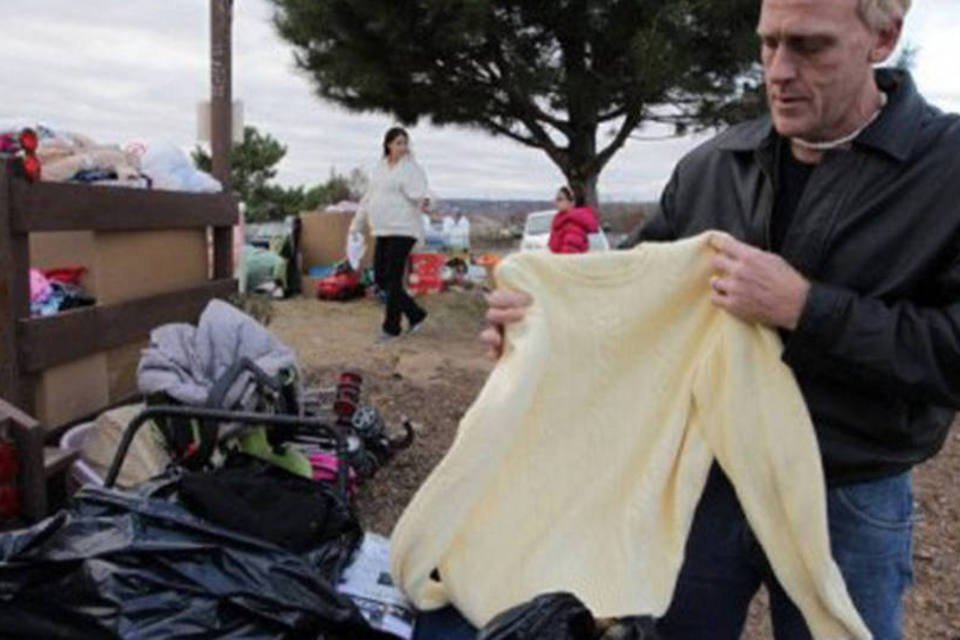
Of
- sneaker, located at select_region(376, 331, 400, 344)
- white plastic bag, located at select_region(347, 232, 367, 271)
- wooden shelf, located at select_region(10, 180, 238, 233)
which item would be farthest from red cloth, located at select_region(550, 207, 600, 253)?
wooden shelf, located at select_region(10, 180, 238, 233)

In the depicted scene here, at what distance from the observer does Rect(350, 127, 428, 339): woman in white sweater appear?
8.76 meters

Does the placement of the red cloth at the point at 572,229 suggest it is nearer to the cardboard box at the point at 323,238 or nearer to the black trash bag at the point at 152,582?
the cardboard box at the point at 323,238

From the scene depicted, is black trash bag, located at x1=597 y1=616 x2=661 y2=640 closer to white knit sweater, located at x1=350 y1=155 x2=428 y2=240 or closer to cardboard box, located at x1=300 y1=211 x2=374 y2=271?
white knit sweater, located at x1=350 y1=155 x2=428 y2=240

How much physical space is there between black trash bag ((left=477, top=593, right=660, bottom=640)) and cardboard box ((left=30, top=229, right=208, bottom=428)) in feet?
7.72

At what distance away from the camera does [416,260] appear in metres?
14.5

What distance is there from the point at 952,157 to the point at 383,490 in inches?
136

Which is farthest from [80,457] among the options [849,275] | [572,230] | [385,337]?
[572,230]

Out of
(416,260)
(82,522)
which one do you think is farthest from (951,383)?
(416,260)

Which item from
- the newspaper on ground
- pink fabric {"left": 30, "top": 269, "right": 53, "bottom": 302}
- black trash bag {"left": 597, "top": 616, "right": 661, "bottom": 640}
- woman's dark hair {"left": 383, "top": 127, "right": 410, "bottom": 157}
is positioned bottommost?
the newspaper on ground

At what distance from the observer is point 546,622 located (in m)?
1.50

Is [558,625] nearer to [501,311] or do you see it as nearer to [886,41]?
[501,311]

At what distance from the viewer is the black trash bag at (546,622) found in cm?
148

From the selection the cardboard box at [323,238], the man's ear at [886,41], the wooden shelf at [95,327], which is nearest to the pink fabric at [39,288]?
the wooden shelf at [95,327]

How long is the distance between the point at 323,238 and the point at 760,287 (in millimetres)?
13511
